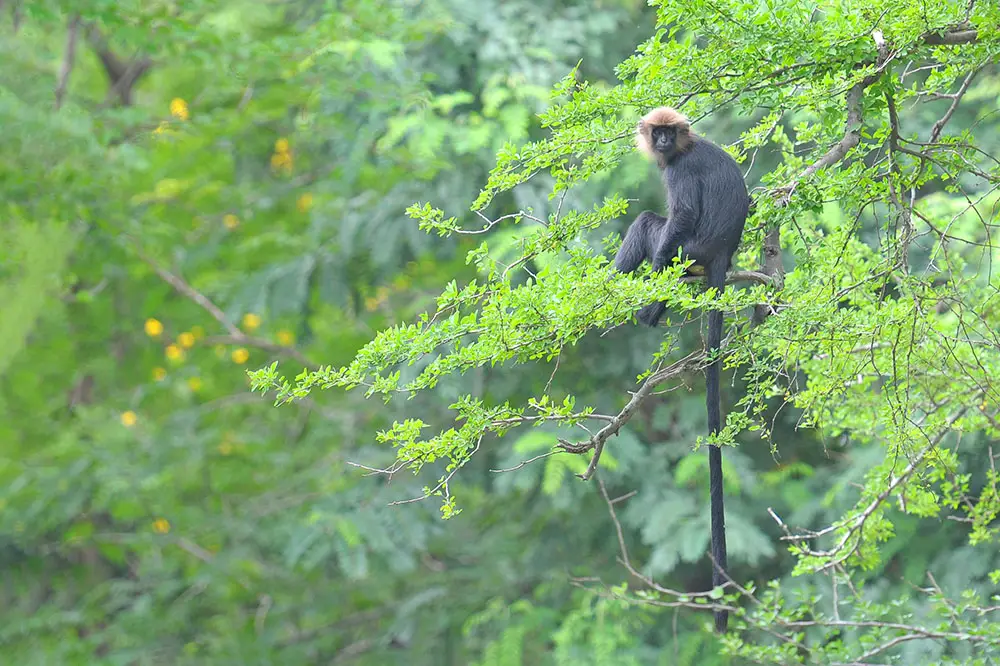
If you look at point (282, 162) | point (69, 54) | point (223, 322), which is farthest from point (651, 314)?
point (282, 162)

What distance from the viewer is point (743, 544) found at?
24.9 feet

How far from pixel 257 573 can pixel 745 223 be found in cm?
796

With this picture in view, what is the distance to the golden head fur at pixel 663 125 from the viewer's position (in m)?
4.42

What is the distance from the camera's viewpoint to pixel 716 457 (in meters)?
3.76

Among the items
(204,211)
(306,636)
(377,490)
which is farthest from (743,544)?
(204,211)

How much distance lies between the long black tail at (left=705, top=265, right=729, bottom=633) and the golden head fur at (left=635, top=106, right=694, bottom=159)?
27.4 inches

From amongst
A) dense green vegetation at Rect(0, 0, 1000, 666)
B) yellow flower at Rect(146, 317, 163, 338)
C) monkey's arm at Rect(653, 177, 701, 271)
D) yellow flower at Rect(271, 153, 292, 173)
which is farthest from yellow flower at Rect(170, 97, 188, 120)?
monkey's arm at Rect(653, 177, 701, 271)

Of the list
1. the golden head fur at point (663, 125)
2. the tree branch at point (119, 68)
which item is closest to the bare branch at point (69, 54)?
the tree branch at point (119, 68)

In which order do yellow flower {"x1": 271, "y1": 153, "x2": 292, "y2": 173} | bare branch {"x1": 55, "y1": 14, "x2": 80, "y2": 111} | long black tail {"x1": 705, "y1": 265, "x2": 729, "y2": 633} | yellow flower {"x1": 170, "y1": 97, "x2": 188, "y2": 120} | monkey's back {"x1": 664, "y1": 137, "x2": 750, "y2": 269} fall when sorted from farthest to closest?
1. yellow flower {"x1": 271, "y1": 153, "x2": 292, "y2": 173}
2. yellow flower {"x1": 170, "y1": 97, "x2": 188, "y2": 120}
3. bare branch {"x1": 55, "y1": 14, "x2": 80, "y2": 111}
4. monkey's back {"x1": 664, "y1": 137, "x2": 750, "y2": 269}
5. long black tail {"x1": 705, "y1": 265, "x2": 729, "y2": 633}

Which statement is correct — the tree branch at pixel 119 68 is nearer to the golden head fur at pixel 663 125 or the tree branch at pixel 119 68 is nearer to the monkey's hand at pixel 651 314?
the golden head fur at pixel 663 125

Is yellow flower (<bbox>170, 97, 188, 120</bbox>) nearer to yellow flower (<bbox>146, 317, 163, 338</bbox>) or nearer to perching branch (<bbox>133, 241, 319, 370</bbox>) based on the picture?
perching branch (<bbox>133, 241, 319, 370</bbox>)

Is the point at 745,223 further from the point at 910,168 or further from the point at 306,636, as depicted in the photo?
the point at 306,636

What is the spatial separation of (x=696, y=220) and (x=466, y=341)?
211 cm

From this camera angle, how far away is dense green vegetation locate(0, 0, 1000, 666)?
3256mm
